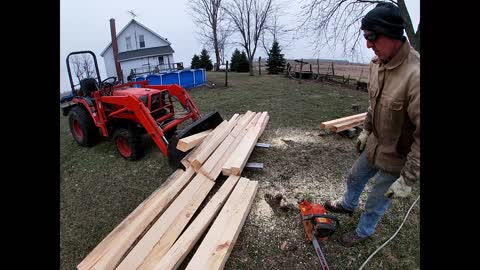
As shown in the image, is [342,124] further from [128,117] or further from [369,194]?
[128,117]

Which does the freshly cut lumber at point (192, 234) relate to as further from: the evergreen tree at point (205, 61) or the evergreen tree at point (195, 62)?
the evergreen tree at point (195, 62)

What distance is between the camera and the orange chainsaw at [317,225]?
2857mm

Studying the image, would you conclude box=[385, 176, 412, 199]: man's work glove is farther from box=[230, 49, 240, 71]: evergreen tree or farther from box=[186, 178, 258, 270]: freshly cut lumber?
box=[230, 49, 240, 71]: evergreen tree

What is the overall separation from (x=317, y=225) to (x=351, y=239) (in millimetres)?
544

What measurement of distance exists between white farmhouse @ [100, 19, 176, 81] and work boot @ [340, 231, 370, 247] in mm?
32416

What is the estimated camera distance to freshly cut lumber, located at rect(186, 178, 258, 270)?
264cm

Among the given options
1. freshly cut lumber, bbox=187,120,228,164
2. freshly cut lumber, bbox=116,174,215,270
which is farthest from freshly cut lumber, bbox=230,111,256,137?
freshly cut lumber, bbox=116,174,215,270

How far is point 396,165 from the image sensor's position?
2.52 meters

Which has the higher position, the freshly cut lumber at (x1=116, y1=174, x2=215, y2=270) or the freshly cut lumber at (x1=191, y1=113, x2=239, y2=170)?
the freshly cut lumber at (x1=191, y1=113, x2=239, y2=170)

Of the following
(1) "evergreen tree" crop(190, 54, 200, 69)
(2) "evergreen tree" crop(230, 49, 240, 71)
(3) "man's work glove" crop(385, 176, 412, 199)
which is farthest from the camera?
(1) "evergreen tree" crop(190, 54, 200, 69)

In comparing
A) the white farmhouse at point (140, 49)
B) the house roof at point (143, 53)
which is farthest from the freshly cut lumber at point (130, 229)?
the house roof at point (143, 53)

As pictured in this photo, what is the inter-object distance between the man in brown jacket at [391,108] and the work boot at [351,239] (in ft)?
0.80
